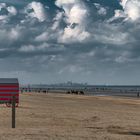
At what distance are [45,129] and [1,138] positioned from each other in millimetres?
3492

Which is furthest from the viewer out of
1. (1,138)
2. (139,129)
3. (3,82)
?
(3,82)

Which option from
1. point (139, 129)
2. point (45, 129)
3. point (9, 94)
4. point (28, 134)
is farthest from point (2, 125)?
point (9, 94)

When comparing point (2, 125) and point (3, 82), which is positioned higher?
point (3, 82)

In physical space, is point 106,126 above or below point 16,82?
below

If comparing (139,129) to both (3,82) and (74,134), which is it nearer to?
(74,134)

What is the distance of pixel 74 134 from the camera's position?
15.9 m

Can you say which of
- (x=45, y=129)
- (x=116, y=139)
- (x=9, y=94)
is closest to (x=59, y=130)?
(x=45, y=129)

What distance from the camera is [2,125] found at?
61.7 ft

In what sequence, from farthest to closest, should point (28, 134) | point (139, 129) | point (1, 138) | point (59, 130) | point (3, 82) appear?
point (3, 82) < point (139, 129) < point (59, 130) < point (28, 134) < point (1, 138)

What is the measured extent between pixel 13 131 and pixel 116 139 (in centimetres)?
412

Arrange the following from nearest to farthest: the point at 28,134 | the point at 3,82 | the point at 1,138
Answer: the point at 1,138, the point at 28,134, the point at 3,82

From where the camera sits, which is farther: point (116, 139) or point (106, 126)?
point (106, 126)

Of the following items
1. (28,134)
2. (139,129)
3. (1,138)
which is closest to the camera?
Answer: (1,138)

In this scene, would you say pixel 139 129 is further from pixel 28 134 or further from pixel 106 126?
pixel 28 134
